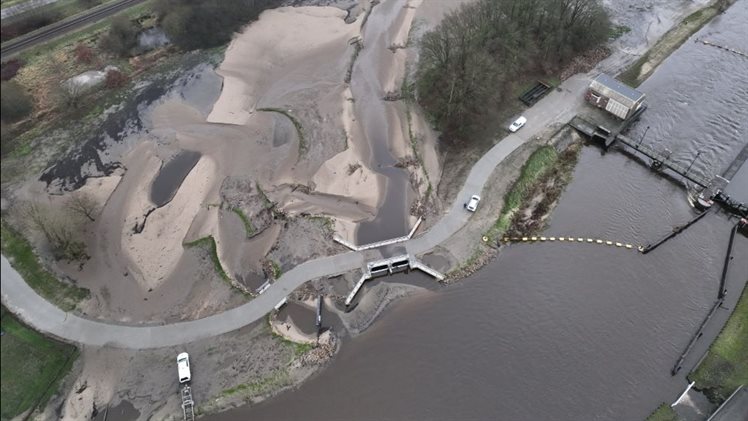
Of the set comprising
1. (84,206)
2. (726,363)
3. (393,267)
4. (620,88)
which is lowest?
(726,363)

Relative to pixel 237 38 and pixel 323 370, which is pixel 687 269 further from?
pixel 237 38

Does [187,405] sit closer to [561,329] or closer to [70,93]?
[561,329]

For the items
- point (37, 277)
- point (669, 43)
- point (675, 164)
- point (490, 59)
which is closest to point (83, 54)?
point (37, 277)

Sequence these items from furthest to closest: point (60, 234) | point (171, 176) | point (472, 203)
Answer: point (171, 176) < point (472, 203) < point (60, 234)

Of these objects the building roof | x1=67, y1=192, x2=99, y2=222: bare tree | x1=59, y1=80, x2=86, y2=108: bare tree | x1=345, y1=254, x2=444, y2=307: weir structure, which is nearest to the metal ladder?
x1=345, y1=254, x2=444, y2=307: weir structure

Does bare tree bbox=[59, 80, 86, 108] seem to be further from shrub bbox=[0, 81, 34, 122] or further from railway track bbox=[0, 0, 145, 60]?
railway track bbox=[0, 0, 145, 60]

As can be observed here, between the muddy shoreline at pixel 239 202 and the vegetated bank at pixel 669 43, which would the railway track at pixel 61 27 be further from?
the vegetated bank at pixel 669 43

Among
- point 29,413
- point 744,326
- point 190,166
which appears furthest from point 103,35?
point 744,326
